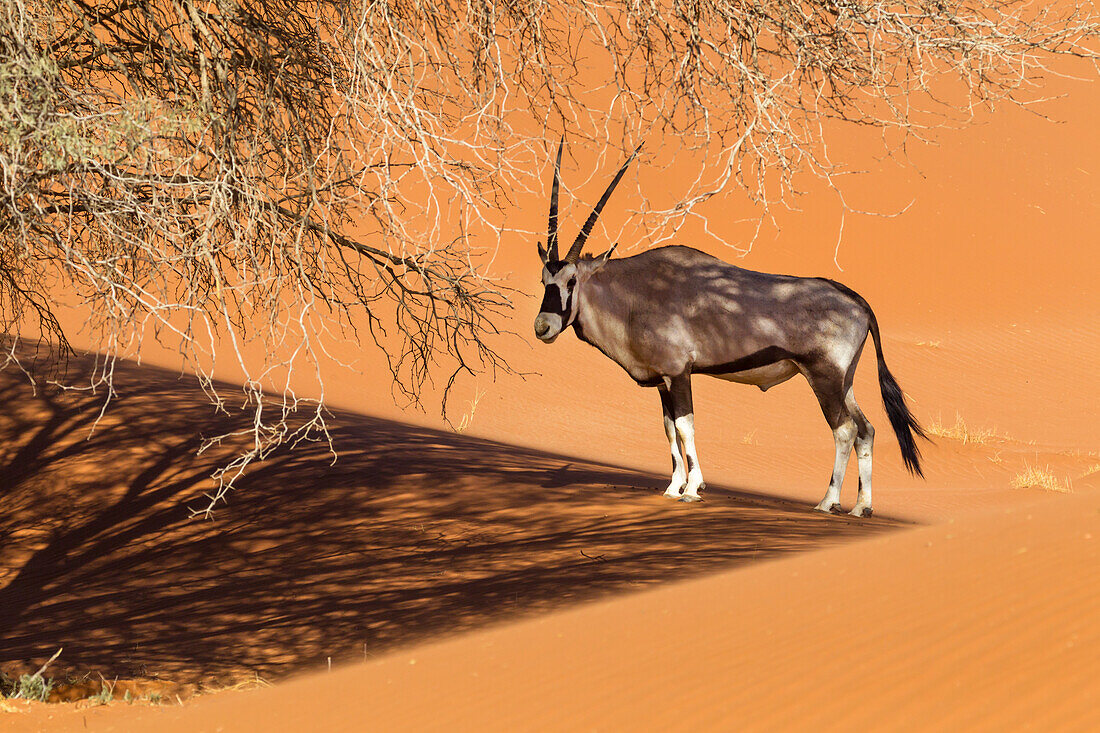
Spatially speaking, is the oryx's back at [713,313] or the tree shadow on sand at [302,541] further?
the oryx's back at [713,313]

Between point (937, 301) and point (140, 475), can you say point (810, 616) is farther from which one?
point (937, 301)

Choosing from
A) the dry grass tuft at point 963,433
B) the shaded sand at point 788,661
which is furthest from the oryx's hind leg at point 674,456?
the dry grass tuft at point 963,433

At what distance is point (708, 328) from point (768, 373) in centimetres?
67

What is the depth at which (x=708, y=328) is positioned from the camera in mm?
9836

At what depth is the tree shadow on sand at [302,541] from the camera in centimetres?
744

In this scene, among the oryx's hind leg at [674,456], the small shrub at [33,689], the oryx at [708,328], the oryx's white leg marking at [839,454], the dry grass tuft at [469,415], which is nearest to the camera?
the small shrub at [33,689]

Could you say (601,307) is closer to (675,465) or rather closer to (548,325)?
(548,325)

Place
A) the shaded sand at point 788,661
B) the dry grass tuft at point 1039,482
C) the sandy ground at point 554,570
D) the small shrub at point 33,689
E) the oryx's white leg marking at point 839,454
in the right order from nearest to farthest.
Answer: the shaded sand at point 788,661, the sandy ground at point 554,570, the small shrub at point 33,689, the oryx's white leg marking at point 839,454, the dry grass tuft at point 1039,482

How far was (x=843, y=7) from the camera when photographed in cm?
630

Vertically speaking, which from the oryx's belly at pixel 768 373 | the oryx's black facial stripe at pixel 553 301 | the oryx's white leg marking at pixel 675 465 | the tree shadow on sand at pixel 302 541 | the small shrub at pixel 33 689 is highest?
the oryx's black facial stripe at pixel 553 301

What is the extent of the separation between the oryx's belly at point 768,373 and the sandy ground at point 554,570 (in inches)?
43.5

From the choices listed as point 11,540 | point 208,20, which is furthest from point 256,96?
point 11,540

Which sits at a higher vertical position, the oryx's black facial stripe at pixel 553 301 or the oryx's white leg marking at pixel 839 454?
the oryx's black facial stripe at pixel 553 301

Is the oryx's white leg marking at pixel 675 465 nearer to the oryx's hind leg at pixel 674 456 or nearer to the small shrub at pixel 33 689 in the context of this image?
the oryx's hind leg at pixel 674 456
